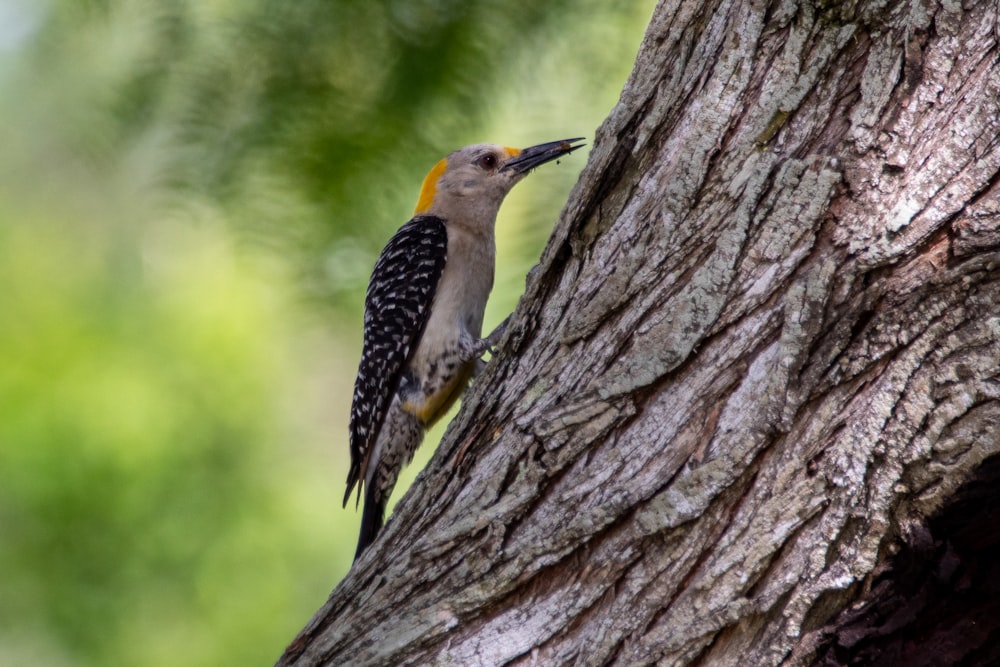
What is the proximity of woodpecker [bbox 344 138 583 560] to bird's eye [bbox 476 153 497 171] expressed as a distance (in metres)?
0.15

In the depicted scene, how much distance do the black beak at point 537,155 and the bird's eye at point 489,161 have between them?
0.13 meters

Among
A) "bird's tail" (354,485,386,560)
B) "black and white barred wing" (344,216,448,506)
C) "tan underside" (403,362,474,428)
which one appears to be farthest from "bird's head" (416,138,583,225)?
"bird's tail" (354,485,386,560)

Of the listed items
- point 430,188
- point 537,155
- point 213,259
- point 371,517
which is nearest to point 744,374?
point 371,517

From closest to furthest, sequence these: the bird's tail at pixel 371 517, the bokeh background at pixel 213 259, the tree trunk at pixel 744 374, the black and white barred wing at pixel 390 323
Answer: the tree trunk at pixel 744 374 → the bokeh background at pixel 213 259 → the bird's tail at pixel 371 517 → the black and white barred wing at pixel 390 323

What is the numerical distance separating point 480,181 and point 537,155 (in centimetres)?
53

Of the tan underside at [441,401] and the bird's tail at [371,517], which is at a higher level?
the tan underside at [441,401]

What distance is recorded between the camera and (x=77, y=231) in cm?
782

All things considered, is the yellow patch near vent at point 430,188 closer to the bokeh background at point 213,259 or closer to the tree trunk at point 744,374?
the bokeh background at point 213,259

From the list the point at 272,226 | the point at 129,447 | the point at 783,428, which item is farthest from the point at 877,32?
the point at 129,447

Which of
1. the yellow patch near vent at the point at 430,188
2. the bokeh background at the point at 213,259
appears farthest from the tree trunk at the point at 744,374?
the yellow patch near vent at the point at 430,188

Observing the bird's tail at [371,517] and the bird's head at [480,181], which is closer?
the bird's tail at [371,517]

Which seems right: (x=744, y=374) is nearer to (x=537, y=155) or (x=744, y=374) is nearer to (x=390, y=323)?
(x=390, y=323)

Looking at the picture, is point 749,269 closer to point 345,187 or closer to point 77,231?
point 345,187

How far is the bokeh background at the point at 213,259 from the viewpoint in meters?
4.14
